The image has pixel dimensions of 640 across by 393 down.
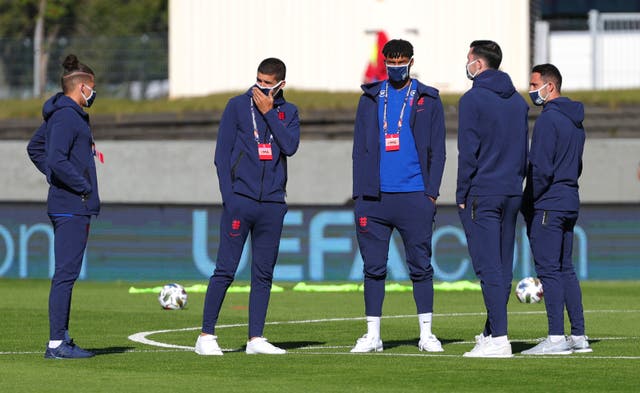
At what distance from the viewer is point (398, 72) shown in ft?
41.1

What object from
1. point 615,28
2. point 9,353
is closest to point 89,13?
point 615,28

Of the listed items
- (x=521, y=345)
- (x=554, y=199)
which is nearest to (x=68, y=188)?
(x=554, y=199)

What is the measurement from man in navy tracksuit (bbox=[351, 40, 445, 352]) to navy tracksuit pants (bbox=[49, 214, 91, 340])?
219 centimetres

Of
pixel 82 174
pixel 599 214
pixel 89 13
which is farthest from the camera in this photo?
pixel 89 13

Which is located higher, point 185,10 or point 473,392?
point 185,10

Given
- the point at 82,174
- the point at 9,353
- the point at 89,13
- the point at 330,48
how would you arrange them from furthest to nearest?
the point at 89,13 → the point at 330,48 → the point at 9,353 → the point at 82,174

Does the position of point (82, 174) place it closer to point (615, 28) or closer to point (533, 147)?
point (533, 147)

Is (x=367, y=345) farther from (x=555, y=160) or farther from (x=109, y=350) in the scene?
(x=109, y=350)

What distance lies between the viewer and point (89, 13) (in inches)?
2263

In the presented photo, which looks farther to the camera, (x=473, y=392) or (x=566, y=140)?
(x=566, y=140)

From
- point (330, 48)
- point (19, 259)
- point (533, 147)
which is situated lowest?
point (19, 259)

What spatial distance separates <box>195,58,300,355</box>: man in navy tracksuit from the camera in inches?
496

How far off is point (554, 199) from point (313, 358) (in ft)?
7.48

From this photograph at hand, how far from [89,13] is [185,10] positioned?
22.3 m
